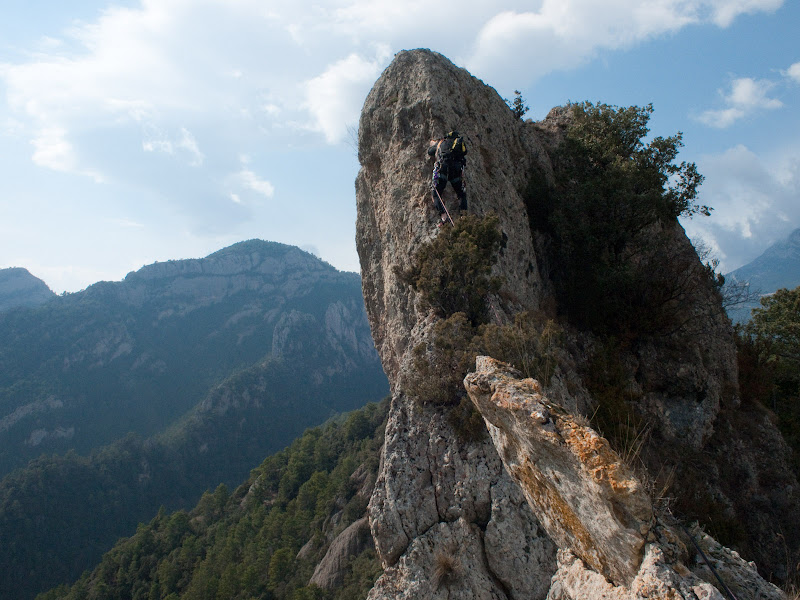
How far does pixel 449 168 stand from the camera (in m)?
9.59

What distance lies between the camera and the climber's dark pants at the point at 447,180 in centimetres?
960

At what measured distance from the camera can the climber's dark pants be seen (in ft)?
31.5

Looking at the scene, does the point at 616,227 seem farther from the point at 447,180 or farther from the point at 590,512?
the point at 590,512

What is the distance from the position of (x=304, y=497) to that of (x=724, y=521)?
69.9 m

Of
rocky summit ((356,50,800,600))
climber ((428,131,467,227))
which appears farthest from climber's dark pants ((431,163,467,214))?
rocky summit ((356,50,800,600))

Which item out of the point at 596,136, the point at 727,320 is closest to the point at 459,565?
the point at 727,320

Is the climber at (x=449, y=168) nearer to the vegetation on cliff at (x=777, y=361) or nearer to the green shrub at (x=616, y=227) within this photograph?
the green shrub at (x=616, y=227)

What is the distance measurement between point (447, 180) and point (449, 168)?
18.7 inches

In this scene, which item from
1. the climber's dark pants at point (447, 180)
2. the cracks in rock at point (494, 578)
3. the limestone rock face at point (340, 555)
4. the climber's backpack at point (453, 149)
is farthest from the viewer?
the limestone rock face at point (340, 555)

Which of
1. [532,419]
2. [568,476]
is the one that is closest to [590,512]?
[568,476]

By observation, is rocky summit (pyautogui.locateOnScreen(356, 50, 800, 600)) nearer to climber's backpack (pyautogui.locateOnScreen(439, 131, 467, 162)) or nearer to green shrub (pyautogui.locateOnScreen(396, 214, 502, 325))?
green shrub (pyautogui.locateOnScreen(396, 214, 502, 325))

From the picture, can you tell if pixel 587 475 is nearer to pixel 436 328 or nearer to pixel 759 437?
pixel 436 328

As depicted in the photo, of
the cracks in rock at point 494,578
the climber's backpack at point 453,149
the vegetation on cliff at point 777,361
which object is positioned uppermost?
the climber's backpack at point 453,149

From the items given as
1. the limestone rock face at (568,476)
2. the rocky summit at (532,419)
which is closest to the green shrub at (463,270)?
the rocky summit at (532,419)
